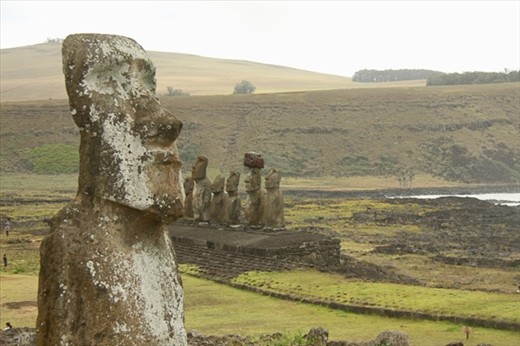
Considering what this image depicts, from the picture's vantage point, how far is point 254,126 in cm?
10969

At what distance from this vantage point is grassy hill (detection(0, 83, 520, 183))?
3903 inches

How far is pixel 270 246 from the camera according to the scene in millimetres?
26812

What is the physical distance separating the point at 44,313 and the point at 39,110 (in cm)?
10687

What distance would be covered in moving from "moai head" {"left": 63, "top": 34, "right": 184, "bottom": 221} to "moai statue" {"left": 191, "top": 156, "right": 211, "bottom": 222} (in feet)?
89.9

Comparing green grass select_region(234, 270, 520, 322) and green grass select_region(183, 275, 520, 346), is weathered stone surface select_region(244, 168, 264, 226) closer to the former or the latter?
green grass select_region(234, 270, 520, 322)

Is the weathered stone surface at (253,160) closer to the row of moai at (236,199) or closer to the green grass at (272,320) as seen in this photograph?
the row of moai at (236,199)

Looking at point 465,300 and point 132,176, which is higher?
point 132,176

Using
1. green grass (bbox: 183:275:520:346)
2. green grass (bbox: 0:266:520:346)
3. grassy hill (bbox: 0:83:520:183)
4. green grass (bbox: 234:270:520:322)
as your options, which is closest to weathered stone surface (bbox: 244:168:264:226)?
green grass (bbox: 234:270:520:322)

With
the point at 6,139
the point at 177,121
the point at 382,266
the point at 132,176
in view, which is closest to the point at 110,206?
the point at 132,176

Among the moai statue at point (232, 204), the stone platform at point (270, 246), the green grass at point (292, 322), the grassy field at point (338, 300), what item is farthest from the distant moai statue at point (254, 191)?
the green grass at point (292, 322)

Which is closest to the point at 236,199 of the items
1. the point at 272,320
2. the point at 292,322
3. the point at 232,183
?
the point at 232,183

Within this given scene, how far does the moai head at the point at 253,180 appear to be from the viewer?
94.7 ft

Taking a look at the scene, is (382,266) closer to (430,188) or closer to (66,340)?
(66,340)

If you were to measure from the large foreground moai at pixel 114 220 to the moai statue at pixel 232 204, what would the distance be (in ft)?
85.5
